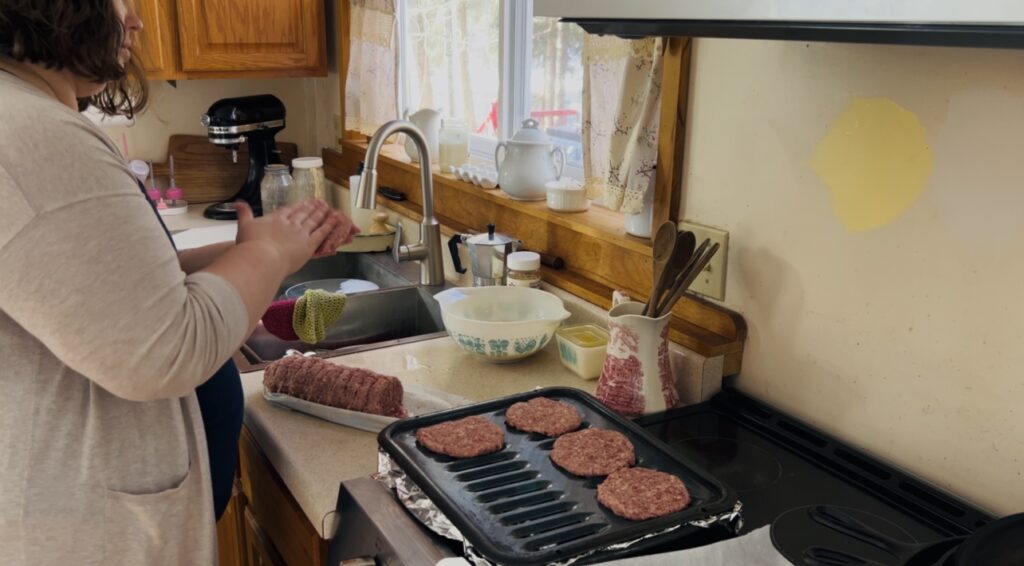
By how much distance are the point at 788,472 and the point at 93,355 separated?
0.86m

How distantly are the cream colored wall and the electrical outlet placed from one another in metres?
0.01

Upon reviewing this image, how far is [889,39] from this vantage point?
0.73 m

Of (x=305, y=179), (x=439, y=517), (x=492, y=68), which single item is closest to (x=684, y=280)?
(x=439, y=517)

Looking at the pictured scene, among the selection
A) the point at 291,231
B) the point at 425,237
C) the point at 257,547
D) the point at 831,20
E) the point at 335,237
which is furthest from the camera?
the point at 425,237

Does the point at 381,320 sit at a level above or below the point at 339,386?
below

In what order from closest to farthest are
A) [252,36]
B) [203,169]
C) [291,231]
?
[291,231], [252,36], [203,169]

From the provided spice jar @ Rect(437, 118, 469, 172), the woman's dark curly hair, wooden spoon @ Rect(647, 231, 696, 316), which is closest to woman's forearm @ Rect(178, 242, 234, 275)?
the woman's dark curly hair

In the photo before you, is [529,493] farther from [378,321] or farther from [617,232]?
[378,321]

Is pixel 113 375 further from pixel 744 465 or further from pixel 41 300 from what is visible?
pixel 744 465

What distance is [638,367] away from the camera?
4.30 feet

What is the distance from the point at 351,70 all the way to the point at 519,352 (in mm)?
1466

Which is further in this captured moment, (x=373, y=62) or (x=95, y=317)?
(x=373, y=62)

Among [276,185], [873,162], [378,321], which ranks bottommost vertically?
[378,321]

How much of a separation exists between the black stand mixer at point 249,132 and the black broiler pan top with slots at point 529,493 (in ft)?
5.89
